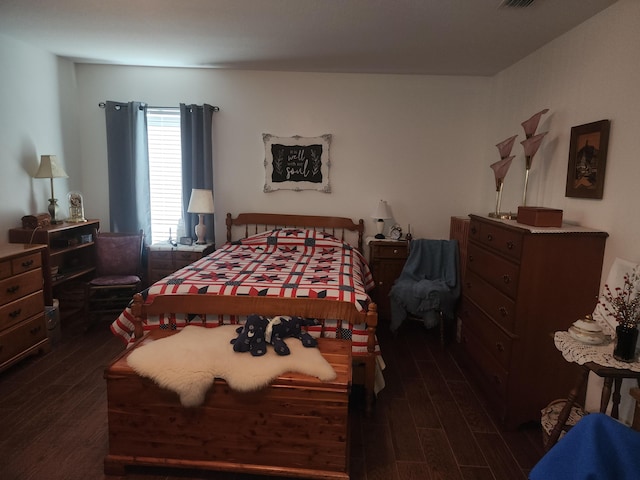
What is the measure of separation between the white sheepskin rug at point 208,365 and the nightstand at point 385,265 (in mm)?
2117

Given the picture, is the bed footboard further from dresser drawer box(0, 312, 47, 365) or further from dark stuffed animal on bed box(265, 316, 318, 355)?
dresser drawer box(0, 312, 47, 365)

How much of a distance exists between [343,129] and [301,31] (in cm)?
146

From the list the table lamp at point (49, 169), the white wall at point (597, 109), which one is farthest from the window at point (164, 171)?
the white wall at point (597, 109)

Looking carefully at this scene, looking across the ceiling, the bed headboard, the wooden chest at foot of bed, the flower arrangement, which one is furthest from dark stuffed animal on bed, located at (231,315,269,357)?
the bed headboard

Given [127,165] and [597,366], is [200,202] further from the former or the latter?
[597,366]

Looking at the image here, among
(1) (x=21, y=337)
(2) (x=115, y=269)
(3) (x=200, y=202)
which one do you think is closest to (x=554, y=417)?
(3) (x=200, y=202)

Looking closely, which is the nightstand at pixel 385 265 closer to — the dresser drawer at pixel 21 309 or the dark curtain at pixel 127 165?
the dark curtain at pixel 127 165

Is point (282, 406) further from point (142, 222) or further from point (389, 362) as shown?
point (142, 222)

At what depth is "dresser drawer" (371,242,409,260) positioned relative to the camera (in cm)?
419

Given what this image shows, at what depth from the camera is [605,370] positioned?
5.87 ft

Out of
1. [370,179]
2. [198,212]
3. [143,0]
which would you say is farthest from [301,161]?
[143,0]

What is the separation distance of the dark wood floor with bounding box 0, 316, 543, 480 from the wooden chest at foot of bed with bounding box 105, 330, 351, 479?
122 mm

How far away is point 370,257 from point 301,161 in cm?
133

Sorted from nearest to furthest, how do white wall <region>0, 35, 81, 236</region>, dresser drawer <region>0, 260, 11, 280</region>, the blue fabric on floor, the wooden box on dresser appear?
the blue fabric on floor < the wooden box on dresser < dresser drawer <region>0, 260, 11, 280</region> < white wall <region>0, 35, 81, 236</region>
